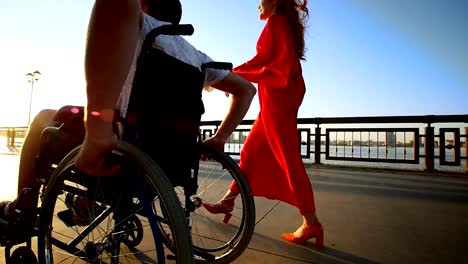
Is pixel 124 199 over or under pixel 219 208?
over

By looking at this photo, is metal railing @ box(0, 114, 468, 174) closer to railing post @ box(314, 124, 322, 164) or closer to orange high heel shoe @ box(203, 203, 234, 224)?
railing post @ box(314, 124, 322, 164)

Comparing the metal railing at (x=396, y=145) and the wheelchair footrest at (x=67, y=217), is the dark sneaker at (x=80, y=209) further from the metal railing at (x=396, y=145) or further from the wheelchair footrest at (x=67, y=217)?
the metal railing at (x=396, y=145)

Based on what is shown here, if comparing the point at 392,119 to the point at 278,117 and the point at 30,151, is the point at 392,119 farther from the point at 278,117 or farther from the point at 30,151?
the point at 30,151

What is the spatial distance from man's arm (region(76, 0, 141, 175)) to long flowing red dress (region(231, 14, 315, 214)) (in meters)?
1.21

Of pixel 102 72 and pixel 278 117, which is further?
pixel 278 117

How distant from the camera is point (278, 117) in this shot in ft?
6.68

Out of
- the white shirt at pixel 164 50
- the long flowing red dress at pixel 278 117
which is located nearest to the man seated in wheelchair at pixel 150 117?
the white shirt at pixel 164 50

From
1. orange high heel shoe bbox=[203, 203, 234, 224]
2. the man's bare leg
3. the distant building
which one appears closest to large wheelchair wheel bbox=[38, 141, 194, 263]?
the man's bare leg

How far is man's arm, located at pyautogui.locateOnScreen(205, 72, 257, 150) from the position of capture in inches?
62.5

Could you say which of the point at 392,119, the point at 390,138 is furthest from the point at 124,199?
the point at 390,138

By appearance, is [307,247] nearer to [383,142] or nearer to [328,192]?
Answer: [328,192]

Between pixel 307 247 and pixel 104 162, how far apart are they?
152cm

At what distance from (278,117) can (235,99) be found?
535mm

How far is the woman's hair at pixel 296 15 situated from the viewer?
2.09m
